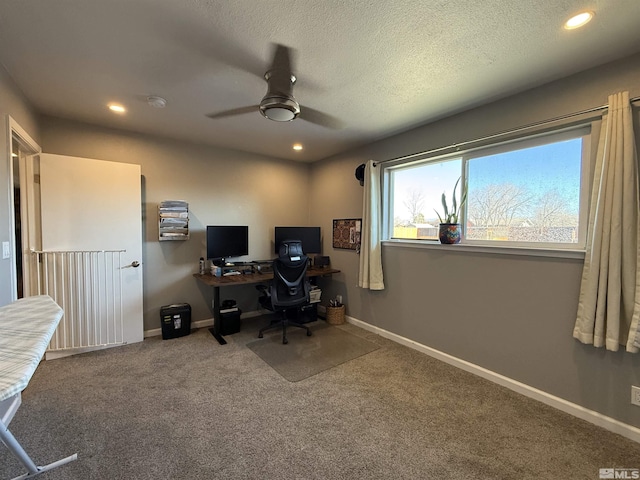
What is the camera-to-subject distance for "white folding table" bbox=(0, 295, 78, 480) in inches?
35.4

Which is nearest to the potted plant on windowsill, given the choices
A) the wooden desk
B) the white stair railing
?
the wooden desk

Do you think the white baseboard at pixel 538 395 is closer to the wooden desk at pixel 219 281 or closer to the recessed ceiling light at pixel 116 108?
the wooden desk at pixel 219 281

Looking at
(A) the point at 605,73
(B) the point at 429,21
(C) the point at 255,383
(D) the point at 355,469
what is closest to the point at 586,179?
(A) the point at 605,73

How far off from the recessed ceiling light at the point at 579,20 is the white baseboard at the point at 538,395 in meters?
2.47

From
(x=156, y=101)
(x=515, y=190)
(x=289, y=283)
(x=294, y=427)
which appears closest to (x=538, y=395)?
(x=515, y=190)

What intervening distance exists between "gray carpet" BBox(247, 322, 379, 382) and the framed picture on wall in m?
1.17

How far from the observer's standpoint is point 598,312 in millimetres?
1807

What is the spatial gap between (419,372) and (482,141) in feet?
7.24

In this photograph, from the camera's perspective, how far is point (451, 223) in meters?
2.73

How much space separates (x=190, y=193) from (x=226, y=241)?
31.3 inches

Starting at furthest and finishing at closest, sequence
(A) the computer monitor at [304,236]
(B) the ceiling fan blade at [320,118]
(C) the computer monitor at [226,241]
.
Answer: (A) the computer monitor at [304,236], (C) the computer monitor at [226,241], (B) the ceiling fan blade at [320,118]

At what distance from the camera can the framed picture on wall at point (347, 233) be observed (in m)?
3.77

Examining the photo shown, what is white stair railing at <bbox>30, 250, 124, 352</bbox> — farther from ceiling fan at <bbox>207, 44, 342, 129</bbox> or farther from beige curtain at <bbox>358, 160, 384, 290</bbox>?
beige curtain at <bbox>358, 160, 384, 290</bbox>

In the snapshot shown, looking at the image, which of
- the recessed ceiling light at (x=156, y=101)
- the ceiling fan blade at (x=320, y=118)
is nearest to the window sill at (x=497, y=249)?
the ceiling fan blade at (x=320, y=118)
